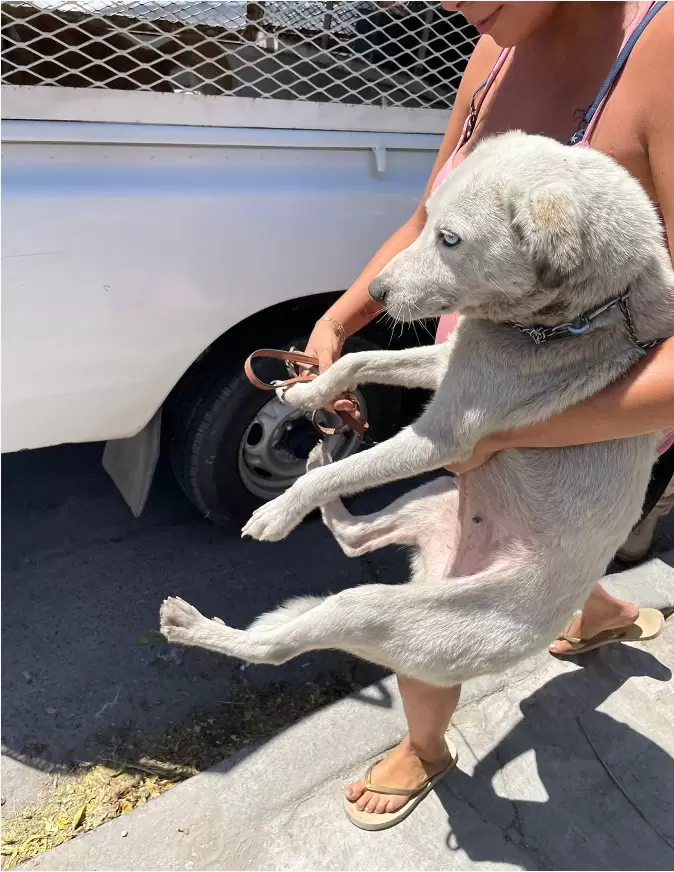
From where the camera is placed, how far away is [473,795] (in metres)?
2.35

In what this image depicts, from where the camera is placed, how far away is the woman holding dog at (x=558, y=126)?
1.50 m

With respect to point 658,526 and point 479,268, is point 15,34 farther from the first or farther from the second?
point 658,526

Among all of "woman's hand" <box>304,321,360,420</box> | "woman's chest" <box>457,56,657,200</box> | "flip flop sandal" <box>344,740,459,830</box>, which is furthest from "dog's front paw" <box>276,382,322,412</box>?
"flip flop sandal" <box>344,740,459,830</box>

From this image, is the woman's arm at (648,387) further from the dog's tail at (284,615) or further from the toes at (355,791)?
the toes at (355,791)

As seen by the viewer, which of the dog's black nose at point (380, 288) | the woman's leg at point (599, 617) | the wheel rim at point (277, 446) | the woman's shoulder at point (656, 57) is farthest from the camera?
the wheel rim at point (277, 446)

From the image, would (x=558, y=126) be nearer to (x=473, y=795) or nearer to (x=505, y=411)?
(x=505, y=411)

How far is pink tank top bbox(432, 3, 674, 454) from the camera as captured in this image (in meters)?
1.52

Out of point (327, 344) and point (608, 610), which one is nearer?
point (327, 344)

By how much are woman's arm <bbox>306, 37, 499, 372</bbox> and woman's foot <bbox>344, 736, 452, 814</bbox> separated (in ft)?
4.45

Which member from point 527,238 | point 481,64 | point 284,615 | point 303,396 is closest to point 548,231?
point 527,238

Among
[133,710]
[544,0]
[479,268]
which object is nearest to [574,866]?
[133,710]

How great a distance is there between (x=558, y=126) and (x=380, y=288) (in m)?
0.65

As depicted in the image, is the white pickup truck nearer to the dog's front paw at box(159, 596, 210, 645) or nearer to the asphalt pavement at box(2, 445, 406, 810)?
the asphalt pavement at box(2, 445, 406, 810)

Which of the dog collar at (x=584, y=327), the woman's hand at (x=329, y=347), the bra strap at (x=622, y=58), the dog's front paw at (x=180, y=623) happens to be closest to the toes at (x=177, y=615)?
the dog's front paw at (x=180, y=623)
